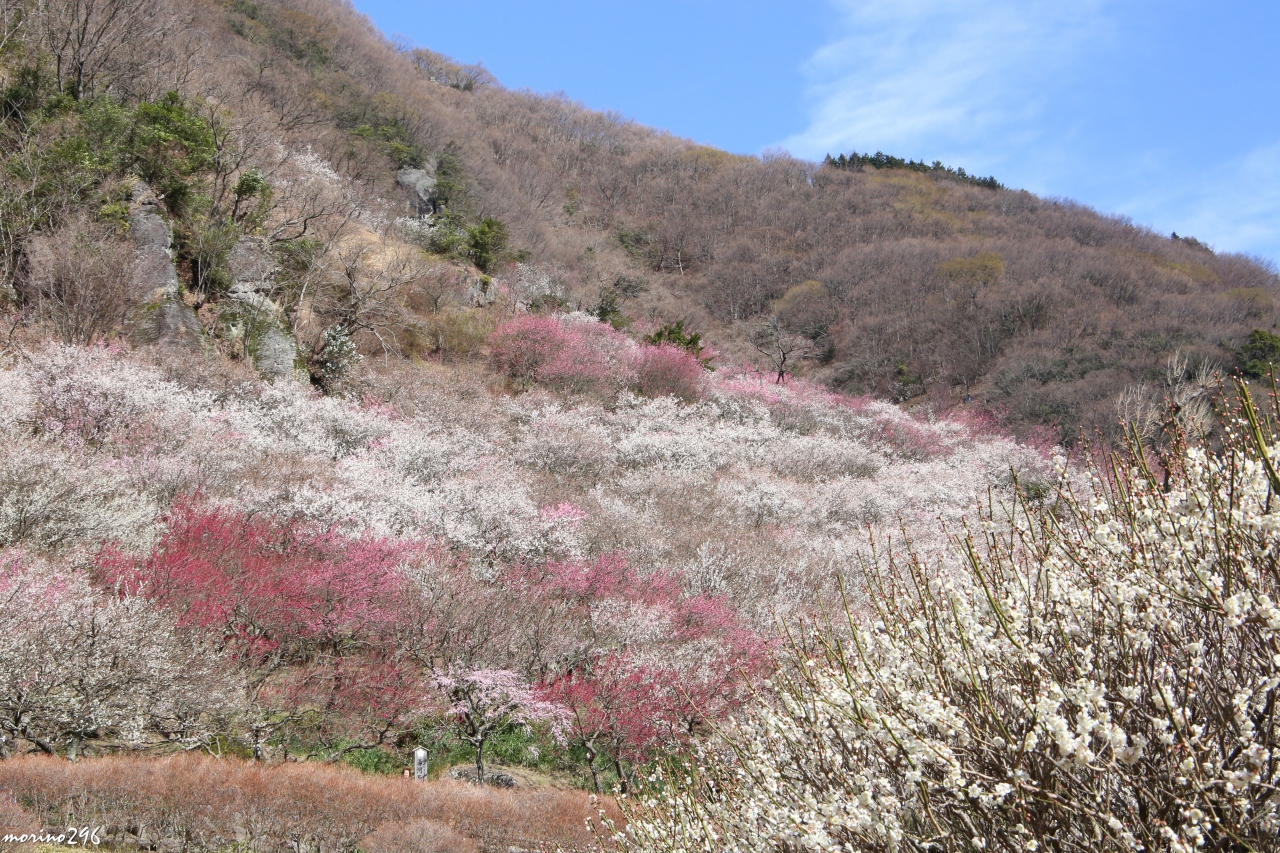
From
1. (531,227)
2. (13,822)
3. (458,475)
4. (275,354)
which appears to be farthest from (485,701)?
(531,227)

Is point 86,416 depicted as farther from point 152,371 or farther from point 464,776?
point 464,776

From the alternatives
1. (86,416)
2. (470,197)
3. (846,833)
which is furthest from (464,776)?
(470,197)

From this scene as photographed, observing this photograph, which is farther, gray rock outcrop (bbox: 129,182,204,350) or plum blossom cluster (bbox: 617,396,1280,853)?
gray rock outcrop (bbox: 129,182,204,350)

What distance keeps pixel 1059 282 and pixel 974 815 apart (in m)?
45.6

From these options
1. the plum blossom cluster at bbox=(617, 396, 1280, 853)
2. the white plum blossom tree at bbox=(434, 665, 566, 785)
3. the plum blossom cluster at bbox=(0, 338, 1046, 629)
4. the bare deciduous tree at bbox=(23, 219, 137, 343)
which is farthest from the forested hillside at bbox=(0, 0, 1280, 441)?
the plum blossom cluster at bbox=(617, 396, 1280, 853)

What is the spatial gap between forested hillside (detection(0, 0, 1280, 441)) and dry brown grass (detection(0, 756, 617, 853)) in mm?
11176

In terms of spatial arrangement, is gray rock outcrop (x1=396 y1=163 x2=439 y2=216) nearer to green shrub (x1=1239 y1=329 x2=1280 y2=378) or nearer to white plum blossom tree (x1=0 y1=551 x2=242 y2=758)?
white plum blossom tree (x1=0 y1=551 x2=242 y2=758)

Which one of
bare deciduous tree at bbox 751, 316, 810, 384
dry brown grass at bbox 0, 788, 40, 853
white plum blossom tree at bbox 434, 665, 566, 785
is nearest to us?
dry brown grass at bbox 0, 788, 40, 853

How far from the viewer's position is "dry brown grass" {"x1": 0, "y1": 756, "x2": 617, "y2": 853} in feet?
16.4

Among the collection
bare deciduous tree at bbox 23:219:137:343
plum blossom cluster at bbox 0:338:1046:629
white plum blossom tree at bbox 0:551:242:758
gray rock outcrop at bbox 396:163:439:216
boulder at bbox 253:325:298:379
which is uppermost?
gray rock outcrop at bbox 396:163:439:216

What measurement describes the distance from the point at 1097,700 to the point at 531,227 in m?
35.4

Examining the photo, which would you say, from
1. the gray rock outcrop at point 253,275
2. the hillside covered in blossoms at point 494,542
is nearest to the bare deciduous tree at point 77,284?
the hillside covered in blossoms at point 494,542

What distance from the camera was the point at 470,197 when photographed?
33125mm

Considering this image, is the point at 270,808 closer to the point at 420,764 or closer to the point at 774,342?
the point at 420,764
